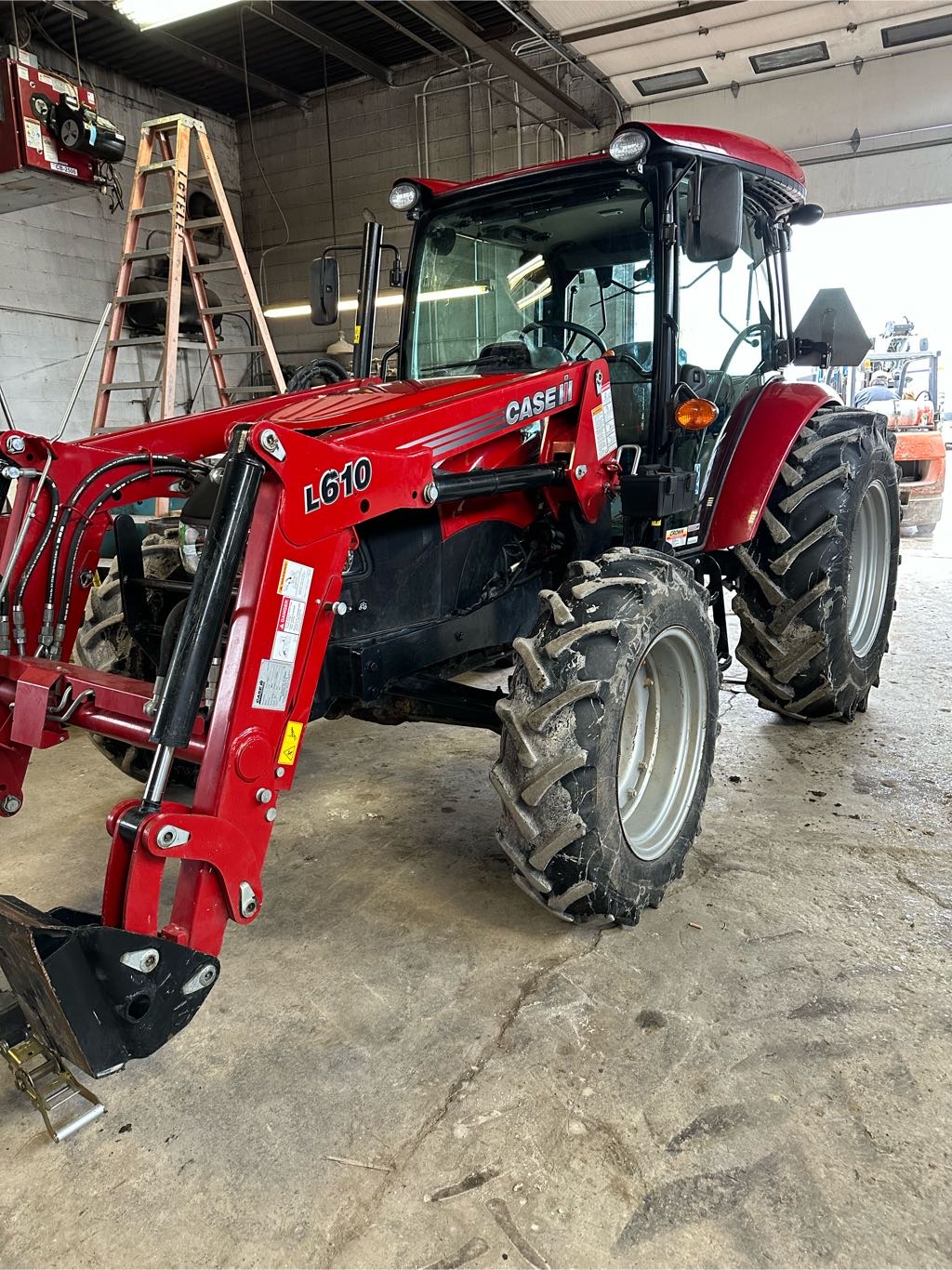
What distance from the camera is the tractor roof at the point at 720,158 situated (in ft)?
8.57

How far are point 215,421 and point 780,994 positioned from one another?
2342 mm

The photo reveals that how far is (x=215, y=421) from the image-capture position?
9.43ft

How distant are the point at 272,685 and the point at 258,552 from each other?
0.27m

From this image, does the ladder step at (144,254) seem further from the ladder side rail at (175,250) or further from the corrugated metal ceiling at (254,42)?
the corrugated metal ceiling at (254,42)

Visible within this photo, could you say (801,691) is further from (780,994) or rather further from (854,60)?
(854,60)

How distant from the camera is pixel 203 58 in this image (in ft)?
28.3

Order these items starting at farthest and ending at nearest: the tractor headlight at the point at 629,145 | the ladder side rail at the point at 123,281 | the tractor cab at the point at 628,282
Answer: the ladder side rail at the point at 123,281 → the tractor cab at the point at 628,282 → the tractor headlight at the point at 629,145

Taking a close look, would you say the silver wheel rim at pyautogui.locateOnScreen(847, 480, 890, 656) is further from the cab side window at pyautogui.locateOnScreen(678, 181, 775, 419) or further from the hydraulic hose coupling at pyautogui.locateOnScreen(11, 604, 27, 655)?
the hydraulic hose coupling at pyautogui.locateOnScreen(11, 604, 27, 655)

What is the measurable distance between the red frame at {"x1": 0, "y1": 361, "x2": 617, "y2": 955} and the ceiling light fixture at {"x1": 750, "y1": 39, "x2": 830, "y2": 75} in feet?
18.8

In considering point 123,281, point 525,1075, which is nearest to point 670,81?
point 123,281

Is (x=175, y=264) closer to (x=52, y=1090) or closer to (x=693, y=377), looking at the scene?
(x=693, y=377)

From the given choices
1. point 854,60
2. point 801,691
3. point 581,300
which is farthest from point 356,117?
point 801,691

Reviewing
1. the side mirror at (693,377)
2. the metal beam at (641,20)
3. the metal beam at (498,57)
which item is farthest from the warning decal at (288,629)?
the metal beam at (641,20)

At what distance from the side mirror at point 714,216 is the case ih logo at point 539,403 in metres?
0.49
